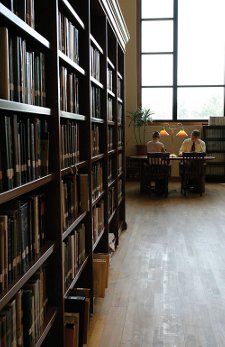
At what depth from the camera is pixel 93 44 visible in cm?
306

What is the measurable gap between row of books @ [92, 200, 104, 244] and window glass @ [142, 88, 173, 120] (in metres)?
6.93

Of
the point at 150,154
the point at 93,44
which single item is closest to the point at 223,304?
the point at 93,44

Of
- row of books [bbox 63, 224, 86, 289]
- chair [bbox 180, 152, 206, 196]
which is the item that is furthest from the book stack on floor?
chair [bbox 180, 152, 206, 196]

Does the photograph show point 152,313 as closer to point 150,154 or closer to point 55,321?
point 55,321

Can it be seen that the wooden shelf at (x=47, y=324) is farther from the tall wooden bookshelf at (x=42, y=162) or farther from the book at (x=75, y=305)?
the book at (x=75, y=305)

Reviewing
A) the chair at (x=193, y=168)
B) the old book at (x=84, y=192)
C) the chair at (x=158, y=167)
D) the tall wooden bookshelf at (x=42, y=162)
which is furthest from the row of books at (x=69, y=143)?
the chair at (x=193, y=168)

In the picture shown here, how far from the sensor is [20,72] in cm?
148

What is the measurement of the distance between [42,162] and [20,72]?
0.44 m

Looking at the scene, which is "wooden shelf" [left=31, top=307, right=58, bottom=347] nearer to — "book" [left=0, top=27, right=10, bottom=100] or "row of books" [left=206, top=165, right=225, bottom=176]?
"book" [left=0, top=27, right=10, bottom=100]

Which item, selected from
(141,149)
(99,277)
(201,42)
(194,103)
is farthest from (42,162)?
(201,42)

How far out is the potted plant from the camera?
32.3 feet

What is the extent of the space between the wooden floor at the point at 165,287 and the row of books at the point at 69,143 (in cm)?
110

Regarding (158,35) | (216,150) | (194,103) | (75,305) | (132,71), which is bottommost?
(75,305)

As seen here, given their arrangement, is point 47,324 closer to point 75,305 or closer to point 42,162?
point 75,305
